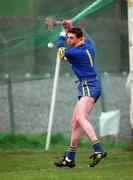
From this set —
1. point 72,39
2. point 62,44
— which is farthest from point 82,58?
point 62,44

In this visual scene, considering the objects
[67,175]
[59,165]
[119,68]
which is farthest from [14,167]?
[119,68]

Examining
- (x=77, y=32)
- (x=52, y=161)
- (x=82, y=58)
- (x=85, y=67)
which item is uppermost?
(x=77, y=32)

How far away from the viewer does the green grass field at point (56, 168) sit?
9562 millimetres

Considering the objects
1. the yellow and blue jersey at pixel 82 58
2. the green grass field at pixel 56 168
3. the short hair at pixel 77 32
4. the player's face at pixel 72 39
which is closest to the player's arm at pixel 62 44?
the yellow and blue jersey at pixel 82 58

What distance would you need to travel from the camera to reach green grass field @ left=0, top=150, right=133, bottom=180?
9.56 metres

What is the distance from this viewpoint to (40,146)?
46.1 feet

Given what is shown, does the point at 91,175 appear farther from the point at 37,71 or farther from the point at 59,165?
the point at 37,71

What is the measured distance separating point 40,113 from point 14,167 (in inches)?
140

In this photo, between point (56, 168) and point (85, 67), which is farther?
point (56, 168)

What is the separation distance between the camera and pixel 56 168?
10.7 m

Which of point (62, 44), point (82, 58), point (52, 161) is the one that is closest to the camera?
point (82, 58)

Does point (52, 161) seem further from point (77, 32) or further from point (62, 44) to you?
point (77, 32)

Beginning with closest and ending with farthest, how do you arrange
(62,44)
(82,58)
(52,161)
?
(82,58) < (62,44) < (52,161)

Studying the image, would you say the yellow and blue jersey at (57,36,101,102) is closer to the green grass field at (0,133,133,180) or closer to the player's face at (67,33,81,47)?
the player's face at (67,33,81,47)
